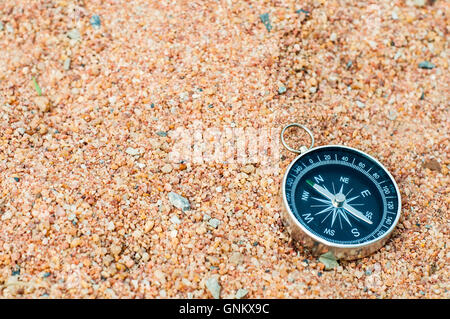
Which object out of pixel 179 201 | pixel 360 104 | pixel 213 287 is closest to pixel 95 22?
pixel 179 201

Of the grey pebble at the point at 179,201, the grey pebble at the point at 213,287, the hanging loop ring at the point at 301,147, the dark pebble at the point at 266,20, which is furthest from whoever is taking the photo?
the dark pebble at the point at 266,20

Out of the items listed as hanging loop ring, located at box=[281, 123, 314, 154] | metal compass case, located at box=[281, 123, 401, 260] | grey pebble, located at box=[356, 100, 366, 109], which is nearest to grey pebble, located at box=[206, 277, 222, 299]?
metal compass case, located at box=[281, 123, 401, 260]

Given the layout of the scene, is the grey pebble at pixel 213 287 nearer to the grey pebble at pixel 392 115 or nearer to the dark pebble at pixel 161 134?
the dark pebble at pixel 161 134

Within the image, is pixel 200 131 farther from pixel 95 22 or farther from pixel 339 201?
pixel 95 22

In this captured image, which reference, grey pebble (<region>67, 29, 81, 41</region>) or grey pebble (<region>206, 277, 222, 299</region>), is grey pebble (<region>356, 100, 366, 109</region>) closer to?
grey pebble (<region>206, 277, 222, 299</region>)

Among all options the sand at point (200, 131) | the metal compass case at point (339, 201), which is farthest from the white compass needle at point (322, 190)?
the sand at point (200, 131)

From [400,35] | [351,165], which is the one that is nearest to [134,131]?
[351,165]
